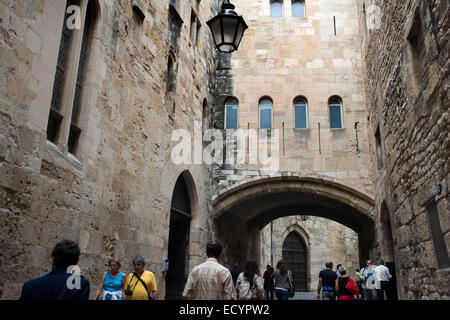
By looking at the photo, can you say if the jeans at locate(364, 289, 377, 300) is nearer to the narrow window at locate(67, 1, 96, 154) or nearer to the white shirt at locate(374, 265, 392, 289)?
the white shirt at locate(374, 265, 392, 289)

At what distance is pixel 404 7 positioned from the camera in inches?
230

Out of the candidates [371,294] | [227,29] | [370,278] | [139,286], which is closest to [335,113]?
[370,278]

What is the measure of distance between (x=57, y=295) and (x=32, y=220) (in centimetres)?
174

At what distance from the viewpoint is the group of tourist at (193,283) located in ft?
8.05

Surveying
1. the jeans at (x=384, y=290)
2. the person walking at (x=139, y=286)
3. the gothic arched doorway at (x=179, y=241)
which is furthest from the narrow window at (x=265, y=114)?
the person walking at (x=139, y=286)

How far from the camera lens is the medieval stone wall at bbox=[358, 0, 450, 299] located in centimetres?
460

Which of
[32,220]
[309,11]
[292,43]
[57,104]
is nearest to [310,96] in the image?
[292,43]

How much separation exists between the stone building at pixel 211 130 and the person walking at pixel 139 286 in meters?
0.86

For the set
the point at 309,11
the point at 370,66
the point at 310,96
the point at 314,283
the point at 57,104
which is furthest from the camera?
the point at 314,283

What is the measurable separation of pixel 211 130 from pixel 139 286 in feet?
21.1

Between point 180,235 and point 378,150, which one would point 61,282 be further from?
point 378,150

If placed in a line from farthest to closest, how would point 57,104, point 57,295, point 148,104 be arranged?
point 148,104 < point 57,104 < point 57,295

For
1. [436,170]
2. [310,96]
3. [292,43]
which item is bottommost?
[436,170]

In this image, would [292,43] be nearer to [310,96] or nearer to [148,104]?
[310,96]
